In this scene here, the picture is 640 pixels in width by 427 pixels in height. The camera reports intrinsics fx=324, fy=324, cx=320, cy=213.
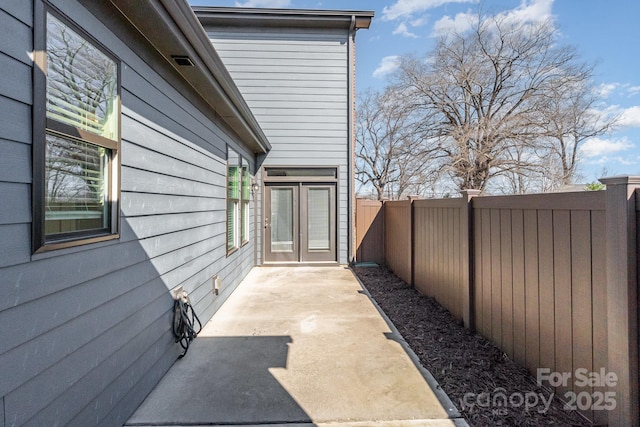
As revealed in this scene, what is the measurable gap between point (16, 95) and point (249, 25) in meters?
6.86

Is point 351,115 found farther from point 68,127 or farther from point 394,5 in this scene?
point 68,127

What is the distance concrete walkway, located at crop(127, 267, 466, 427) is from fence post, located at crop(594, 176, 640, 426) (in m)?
0.79

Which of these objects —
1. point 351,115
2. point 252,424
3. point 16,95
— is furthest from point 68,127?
point 351,115

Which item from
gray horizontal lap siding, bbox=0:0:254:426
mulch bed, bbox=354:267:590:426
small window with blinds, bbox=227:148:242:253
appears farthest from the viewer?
small window with blinds, bbox=227:148:242:253

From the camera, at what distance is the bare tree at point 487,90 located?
10.4 m

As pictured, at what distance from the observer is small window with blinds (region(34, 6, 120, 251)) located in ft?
4.58

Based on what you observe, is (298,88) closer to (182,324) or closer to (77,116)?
(182,324)

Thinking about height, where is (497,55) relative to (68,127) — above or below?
above

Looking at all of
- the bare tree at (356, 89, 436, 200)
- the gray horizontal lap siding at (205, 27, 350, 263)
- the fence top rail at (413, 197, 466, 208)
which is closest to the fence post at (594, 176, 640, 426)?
the fence top rail at (413, 197, 466, 208)

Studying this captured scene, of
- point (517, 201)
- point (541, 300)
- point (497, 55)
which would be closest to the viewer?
point (541, 300)

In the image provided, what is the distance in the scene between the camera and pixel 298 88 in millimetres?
7094

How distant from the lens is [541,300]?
2203 millimetres

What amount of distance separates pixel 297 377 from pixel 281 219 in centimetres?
489

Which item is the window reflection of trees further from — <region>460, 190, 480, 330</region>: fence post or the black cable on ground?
<region>460, 190, 480, 330</region>: fence post
